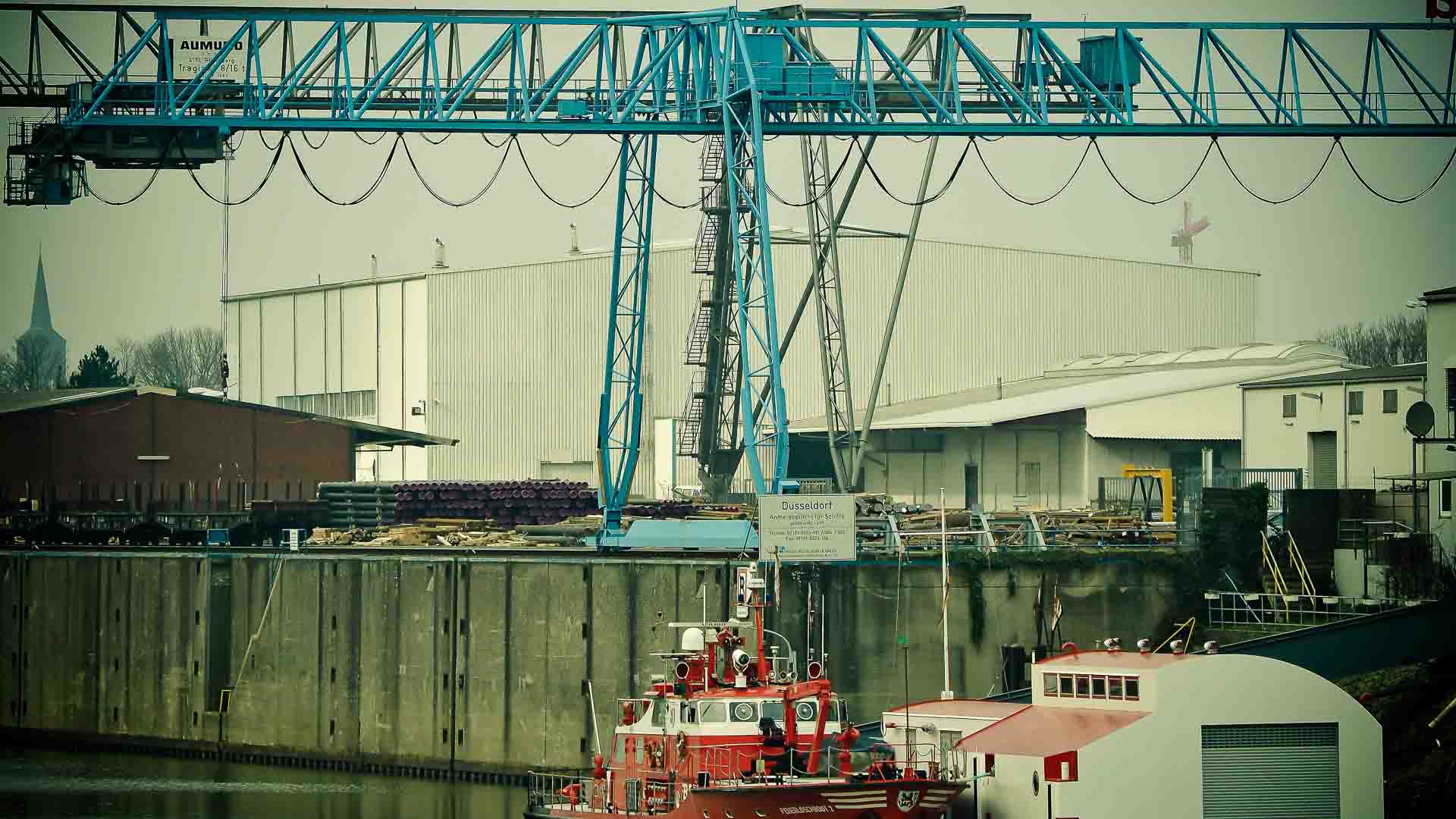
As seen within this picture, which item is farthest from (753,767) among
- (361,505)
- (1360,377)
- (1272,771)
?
(361,505)

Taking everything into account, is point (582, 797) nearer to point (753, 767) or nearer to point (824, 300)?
point (753, 767)

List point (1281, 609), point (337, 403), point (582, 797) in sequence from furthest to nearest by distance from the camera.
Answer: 1. point (337, 403)
2. point (1281, 609)
3. point (582, 797)

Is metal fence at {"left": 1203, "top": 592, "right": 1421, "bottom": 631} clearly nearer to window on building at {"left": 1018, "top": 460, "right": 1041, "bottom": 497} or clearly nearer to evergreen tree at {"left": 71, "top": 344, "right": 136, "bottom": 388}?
window on building at {"left": 1018, "top": 460, "right": 1041, "bottom": 497}

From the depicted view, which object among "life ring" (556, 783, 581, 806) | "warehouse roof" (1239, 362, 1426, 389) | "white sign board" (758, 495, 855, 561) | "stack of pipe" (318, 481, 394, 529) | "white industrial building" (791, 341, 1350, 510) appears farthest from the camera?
"white industrial building" (791, 341, 1350, 510)

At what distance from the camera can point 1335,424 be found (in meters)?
63.8

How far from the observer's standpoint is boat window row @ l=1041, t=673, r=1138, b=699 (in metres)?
36.8

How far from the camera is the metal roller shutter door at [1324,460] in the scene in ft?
210

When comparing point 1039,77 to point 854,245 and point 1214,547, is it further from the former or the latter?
point 854,245

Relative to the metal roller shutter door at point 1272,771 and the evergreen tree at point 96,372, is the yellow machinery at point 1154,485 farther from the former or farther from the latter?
the evergreen tree at point 96,372

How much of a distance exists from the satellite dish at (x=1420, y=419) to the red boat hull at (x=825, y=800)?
23.5 meters

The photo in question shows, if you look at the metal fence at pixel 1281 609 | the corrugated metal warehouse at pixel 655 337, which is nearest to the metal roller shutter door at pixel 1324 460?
the metal fence at pixel 1281 609

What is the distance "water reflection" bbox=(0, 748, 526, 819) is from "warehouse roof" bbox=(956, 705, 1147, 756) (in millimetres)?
15056

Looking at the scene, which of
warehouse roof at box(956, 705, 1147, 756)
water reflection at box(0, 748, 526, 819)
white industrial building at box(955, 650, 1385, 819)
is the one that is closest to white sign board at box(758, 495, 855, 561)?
water reflection at box(0, 748, 526, 819)

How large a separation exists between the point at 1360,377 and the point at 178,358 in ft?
407
